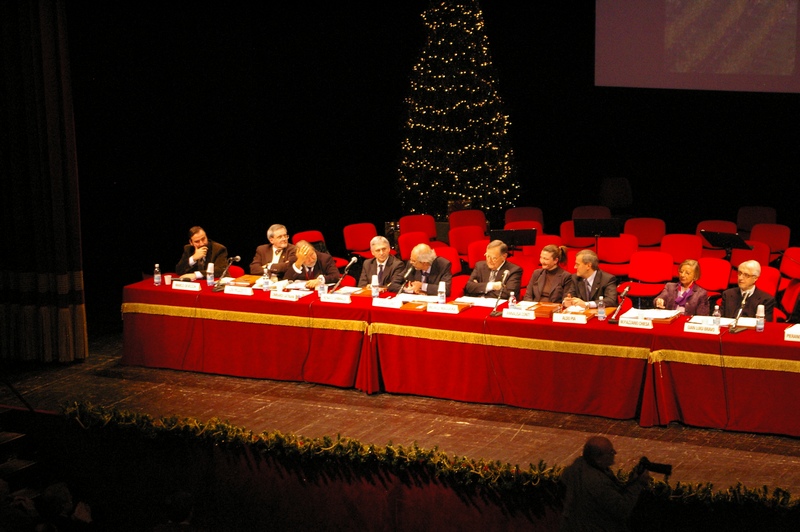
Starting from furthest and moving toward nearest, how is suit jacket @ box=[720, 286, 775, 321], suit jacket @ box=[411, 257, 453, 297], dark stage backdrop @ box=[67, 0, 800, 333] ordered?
dark stage backdrop @ box=[67, 0, 800, 333] → suit jacket @ box=[411, 257, 453, 297] → suit jacket @ box=[720, 286, 775, 321]

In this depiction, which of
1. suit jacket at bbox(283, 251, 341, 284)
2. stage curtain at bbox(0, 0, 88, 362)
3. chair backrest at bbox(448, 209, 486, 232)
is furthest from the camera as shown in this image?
chair backrest at bbox(448, 209, 486, 232)

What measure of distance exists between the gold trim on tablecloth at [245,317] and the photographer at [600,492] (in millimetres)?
3520

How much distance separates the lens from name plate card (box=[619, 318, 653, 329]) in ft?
21.3

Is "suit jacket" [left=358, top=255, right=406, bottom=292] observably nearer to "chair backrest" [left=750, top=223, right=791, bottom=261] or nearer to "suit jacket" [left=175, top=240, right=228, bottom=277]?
"suit jacket" [left=175, top=240, right=228, bottom=277]

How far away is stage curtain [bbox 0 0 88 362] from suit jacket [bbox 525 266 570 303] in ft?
14.9

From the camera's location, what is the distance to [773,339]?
617cm

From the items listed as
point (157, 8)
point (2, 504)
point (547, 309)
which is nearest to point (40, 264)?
point (157, 8)

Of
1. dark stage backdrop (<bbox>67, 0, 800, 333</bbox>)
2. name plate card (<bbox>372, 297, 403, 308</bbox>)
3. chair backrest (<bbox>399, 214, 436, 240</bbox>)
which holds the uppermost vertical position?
dark stage backdrop (<bbox>67, 0, 800, 333</bbox>)

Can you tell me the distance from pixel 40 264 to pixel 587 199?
8.77 meters

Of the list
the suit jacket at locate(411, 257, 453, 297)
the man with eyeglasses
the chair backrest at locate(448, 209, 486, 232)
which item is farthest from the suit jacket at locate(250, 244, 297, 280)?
the chair backrest at locate(448, 209, 486, 232)

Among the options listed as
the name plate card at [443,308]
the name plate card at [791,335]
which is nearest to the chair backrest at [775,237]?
the name plate card at [791,335]

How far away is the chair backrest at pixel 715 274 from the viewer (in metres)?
8.66

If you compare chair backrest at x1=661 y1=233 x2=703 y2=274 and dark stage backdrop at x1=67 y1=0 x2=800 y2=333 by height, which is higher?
dark stage backdrop at x1=67 y1=0 x2=800 y2=333

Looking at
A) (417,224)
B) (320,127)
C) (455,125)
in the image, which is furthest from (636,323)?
(320,127)
